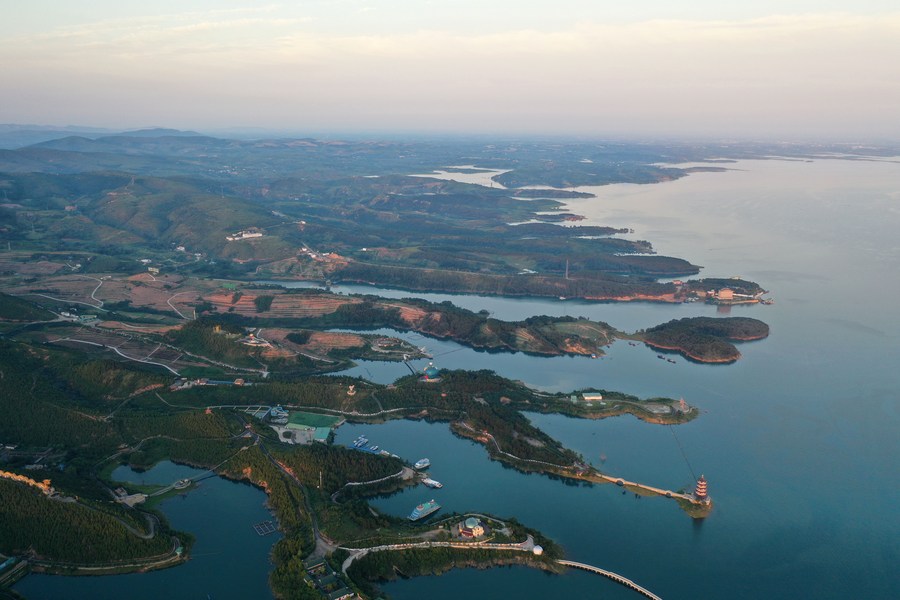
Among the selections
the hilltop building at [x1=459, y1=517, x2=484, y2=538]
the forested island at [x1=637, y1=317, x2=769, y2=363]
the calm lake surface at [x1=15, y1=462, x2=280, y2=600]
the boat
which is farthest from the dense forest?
the forested island at [x1=637, y1=317, x2=769, y2=363]

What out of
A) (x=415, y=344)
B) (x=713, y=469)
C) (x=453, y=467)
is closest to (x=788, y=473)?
(x=713, y=469)

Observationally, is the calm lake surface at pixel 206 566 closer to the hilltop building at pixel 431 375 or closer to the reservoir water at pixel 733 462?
the reservoir water at pixel 733 462

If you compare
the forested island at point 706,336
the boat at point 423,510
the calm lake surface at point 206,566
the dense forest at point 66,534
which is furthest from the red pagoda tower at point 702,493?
the dense forest at point 66,534

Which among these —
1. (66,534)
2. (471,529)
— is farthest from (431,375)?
(66,534)

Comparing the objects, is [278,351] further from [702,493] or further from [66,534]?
[702,493]

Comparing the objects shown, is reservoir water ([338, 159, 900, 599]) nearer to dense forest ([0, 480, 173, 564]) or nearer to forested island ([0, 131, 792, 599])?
forested island ([0, 131, 792, 599])

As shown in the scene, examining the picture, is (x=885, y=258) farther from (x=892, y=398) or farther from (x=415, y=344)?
(x=415, y=344)
